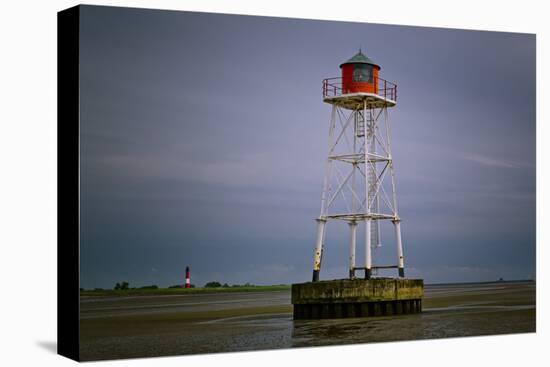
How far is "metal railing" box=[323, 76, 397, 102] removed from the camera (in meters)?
20.8

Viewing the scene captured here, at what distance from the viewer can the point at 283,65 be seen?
19.7m

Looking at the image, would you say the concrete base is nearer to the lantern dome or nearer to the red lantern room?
the red lantern room

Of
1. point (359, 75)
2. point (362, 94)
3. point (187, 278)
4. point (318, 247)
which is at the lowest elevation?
point (187, 278)

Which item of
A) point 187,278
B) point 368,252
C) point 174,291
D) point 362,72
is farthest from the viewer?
point 368,252

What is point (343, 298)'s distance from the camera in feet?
67.6

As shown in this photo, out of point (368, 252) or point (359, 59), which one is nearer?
point (359, 59)

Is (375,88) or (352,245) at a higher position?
(375,88)

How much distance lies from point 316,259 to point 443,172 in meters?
2.93

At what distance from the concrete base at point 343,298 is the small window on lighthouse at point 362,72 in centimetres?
380

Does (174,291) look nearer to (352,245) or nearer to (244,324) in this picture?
(244,324)

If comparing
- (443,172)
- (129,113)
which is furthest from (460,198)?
(129,113)

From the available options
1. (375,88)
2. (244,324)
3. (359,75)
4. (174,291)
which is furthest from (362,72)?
(174,291)

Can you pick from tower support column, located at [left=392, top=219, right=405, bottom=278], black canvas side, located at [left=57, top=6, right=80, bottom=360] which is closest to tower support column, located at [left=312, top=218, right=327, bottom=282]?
tower support column, located at [left=392, top=219, right=405, bottom=278]

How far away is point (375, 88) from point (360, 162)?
1469 mm
